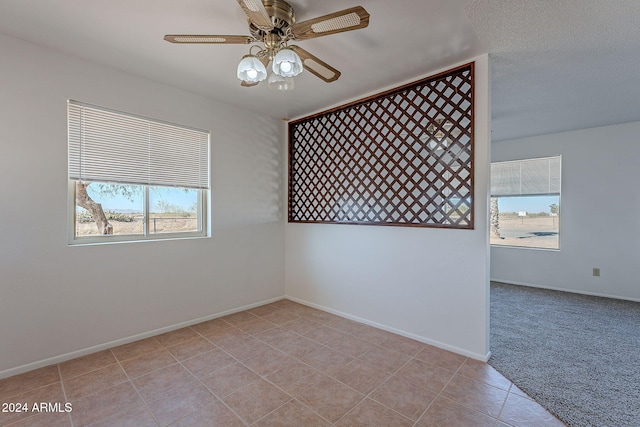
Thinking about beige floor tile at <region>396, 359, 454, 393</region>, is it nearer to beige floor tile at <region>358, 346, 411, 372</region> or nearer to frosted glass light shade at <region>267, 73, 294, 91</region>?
beige floor tile at <region>358, 346, 411, 372</region>

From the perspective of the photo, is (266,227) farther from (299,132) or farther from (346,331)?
Result: (346,331)

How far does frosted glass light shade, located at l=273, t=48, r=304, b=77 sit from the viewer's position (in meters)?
1.56

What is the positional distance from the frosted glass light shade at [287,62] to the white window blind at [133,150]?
69.6 inches

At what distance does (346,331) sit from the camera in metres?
2.87

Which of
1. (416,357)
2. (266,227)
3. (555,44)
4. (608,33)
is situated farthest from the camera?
(266,227)

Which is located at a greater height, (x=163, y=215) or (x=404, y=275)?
(x=163, y=215)

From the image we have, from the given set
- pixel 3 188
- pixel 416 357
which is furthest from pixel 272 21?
pixel 416 357

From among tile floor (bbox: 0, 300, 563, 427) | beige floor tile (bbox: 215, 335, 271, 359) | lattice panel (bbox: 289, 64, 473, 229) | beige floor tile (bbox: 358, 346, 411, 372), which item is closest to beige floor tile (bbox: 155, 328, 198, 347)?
tile floor (bbox: 0, 300, 563, 427)

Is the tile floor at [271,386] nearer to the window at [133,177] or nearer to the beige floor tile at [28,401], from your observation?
the beige floor tile at [28,401]

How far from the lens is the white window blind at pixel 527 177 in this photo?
439 centimetres

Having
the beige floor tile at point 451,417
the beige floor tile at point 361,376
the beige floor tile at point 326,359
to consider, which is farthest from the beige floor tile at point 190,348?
the beige floor tile at point 451,417

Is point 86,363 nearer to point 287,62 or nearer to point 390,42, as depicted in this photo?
point 287,62

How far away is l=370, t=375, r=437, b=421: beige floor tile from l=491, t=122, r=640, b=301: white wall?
3.82m

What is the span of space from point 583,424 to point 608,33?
245 centimetres
